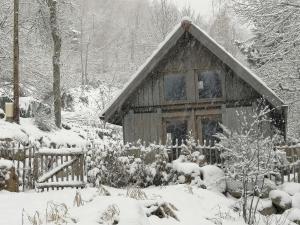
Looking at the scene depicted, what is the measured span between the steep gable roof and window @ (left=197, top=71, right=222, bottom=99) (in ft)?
4.81

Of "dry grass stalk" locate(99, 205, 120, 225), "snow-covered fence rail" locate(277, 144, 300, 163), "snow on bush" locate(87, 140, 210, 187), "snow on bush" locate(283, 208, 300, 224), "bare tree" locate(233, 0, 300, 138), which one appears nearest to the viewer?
"dry grass stalk" locate(99, 205, 120, 225)

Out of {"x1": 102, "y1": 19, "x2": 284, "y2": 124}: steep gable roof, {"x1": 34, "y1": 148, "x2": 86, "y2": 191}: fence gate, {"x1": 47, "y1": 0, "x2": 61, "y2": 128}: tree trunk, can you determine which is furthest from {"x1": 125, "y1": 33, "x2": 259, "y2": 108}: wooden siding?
{"x1": 47, "y1": 0, "x2": 61, "y2": 128}: tree trunk

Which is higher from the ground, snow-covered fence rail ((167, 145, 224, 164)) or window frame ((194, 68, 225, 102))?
window frame ((194, 68, 225, 102))

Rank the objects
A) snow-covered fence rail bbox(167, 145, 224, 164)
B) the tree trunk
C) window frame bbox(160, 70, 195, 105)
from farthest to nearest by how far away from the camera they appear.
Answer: the tree trunk, window frame bbox(160, 70, 195, 105), snow-covered fence rail bbox(167, 145, 224, 164)

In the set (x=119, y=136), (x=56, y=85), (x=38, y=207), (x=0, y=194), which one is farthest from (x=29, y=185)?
Answer: (x=119, y=136)

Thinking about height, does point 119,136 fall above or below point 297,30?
below

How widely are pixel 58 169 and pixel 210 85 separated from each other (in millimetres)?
6951

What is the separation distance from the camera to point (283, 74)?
727 inches

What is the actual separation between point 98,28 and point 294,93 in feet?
199

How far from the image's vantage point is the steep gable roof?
15.3 m

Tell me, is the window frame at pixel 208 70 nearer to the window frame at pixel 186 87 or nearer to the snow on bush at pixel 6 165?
the window frame at pixel 186 87

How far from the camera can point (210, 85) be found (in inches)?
675

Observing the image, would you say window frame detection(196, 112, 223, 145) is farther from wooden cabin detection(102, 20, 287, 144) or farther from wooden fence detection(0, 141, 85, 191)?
wooden fence detection(0, 141, 85, 191)

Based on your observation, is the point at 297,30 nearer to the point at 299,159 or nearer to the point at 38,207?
the point at 299,159
